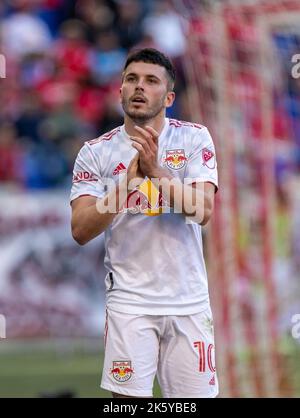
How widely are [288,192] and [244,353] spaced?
63.5 inches

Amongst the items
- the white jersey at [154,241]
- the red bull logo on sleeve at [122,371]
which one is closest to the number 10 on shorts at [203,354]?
the white jersey at [154,241]

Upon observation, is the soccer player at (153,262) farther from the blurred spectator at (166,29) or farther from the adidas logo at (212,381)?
the blurred spectator at (166,29)

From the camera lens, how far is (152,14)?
1033cm

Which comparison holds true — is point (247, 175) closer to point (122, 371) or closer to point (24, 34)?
point (24, 34)

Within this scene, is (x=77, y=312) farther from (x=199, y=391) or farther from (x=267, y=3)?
(x=199, y=391)

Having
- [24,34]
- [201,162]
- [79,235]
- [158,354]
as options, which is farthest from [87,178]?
[24,34]

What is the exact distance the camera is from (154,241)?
184 inches

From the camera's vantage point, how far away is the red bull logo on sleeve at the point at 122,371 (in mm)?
A: 4613

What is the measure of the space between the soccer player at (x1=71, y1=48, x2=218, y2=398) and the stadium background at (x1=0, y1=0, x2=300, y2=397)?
2963 millimetres

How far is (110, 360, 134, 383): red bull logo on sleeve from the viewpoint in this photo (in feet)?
15.1

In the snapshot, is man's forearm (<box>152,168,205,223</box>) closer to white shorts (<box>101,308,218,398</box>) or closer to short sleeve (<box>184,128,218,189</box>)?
short sleeve (<box>184,128,218,189</box>)

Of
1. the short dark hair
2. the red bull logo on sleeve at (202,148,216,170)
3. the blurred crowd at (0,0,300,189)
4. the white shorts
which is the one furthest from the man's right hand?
the blurred crowd at (0,0,300,189)

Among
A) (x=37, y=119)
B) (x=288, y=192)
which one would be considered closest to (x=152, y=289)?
(x=288, y=192)

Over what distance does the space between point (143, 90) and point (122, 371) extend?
4.27ft
